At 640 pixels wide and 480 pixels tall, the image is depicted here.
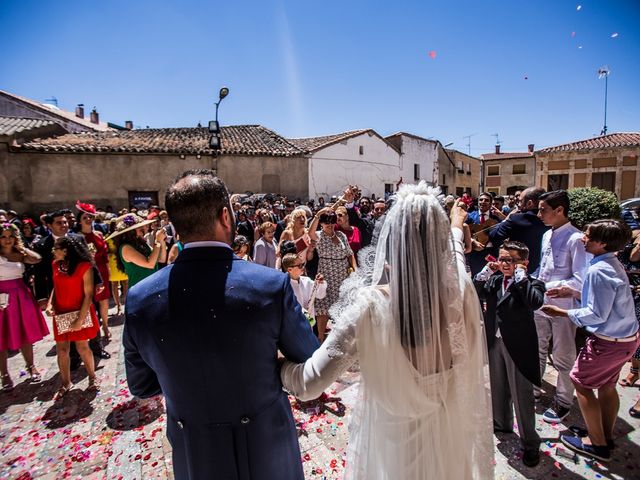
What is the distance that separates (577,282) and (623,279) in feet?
2.43

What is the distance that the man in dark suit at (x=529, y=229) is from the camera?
13.0 feet

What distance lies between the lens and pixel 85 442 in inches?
126

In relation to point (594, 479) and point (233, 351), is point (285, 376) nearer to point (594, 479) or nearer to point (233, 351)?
point (233, 351)

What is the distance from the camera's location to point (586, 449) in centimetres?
274

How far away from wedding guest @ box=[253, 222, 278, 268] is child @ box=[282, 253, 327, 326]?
1304mm

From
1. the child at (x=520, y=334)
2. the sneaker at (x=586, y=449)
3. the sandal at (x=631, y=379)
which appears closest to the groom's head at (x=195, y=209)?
the child at (x=520, y=334)

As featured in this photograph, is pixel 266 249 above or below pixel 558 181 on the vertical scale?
below

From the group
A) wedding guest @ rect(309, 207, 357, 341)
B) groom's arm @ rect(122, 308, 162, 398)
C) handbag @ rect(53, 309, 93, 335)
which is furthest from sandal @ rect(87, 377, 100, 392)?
groom's arm @ rect(122, 308, 162, 398)

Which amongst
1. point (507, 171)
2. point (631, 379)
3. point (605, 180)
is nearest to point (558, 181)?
point (605, 180)

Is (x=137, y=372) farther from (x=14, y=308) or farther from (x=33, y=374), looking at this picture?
(x=33, y=374)

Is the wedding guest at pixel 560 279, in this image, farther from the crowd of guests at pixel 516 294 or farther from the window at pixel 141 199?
the window at pixel 141 199

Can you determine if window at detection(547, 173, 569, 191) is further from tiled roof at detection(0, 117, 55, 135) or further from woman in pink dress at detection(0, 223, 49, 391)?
tiled roof at detection(0, 117, 55, 135)

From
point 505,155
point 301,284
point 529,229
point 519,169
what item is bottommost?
point 301,284

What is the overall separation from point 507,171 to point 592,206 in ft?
111
